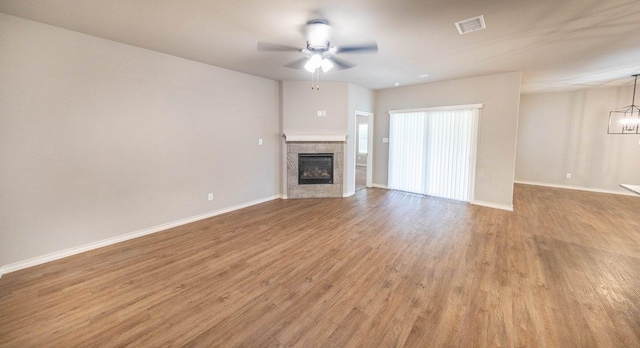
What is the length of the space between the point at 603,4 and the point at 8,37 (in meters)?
5.79

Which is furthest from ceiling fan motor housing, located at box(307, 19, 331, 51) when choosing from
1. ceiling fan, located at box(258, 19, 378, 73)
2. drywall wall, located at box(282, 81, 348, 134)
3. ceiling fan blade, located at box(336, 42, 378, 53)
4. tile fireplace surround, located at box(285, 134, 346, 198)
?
tile fireplace surround, located at box(285, 134, 346, 198)

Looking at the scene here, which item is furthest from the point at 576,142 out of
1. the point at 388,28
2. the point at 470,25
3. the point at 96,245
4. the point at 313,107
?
the point at 96,245

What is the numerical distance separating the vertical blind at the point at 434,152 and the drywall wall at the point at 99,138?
13.4 ft

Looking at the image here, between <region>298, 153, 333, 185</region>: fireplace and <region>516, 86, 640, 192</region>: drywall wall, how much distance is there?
239 inches

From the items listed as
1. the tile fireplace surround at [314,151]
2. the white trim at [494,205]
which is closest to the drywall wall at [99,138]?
the tile fireplace surround at [314,151]

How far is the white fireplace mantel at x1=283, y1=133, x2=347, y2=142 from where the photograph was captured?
5.57m

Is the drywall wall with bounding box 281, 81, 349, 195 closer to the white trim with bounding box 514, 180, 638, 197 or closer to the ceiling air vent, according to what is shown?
the ceiling air vent

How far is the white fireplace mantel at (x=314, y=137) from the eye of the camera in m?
5.57

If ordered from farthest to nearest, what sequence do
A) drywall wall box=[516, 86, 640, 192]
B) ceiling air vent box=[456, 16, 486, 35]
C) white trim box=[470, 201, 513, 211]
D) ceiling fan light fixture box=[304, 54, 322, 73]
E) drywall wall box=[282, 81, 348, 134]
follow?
drywall wall box=[516, 86, 640, 192] → drywall wall box=[282, 81, 348, 134] → white trim box=[470, 201, 513, 211] → ceiling fan light fixture box=[304, 54, 322, 73] → ceiling air vent box=[456, 16, 486, 35]

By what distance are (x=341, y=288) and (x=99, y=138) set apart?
3506 mm

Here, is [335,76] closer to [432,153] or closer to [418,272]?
[432,153]

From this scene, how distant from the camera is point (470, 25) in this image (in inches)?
107

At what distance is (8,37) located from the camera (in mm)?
2568

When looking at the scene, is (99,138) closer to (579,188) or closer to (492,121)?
(492,121)
